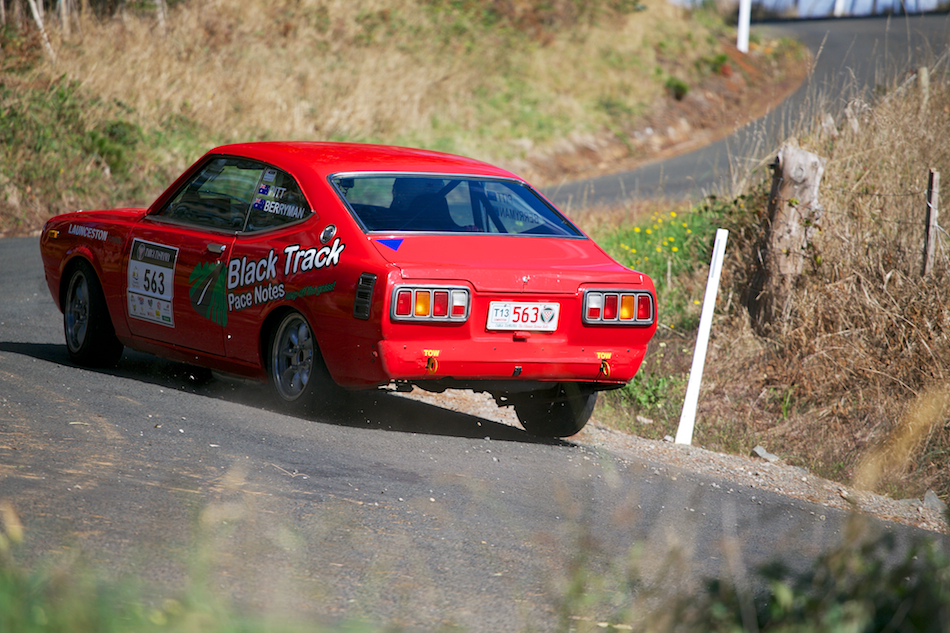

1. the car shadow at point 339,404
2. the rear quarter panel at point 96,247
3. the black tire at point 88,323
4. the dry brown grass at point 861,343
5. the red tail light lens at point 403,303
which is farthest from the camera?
the dry brown grass at point 861,343

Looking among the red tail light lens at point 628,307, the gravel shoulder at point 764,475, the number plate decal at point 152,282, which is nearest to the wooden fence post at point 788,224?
the gravel shoulder at point 764,475

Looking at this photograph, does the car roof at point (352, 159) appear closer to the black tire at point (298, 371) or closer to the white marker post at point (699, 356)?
the black tire at point (298, 371)

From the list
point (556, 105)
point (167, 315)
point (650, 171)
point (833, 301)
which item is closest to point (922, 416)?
point (833, 301)

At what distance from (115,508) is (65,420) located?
158 centimetres

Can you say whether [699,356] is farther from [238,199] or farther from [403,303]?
[238,199]

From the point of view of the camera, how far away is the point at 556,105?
1097 inches

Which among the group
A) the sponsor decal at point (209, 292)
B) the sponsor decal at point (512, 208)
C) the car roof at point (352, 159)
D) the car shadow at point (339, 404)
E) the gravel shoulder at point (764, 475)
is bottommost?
the gravel shoulder at point (764, 475)

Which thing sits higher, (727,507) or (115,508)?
(115,508)

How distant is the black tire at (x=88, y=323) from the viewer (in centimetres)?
726

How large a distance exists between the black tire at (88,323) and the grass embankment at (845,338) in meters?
3.89

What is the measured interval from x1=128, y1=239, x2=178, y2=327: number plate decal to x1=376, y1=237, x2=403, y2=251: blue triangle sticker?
1.72 m

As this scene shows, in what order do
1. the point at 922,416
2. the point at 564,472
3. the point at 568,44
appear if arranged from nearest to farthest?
1. the point at 564,472
2. the point at 922,416
3. the point at 568,44

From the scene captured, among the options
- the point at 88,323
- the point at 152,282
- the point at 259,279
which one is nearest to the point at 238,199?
the point at 259,279

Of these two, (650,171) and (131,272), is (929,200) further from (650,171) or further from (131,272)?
(650,171)
